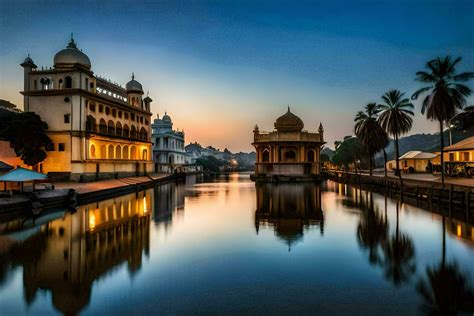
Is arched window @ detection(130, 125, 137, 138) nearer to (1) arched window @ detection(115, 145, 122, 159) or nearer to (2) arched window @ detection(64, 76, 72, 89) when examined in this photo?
(1) arched window @ detection(115, 145, 122, 159)

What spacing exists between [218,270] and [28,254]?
728cm

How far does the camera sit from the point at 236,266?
423 inches

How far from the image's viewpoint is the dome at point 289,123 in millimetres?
61250

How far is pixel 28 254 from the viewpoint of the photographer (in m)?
12.1

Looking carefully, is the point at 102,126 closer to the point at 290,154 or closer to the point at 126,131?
the point at 126,131

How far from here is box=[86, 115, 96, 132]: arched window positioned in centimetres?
4031

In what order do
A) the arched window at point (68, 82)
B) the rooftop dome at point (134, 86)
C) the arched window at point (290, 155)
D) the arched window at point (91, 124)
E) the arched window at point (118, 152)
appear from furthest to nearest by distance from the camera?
the arched window at point (290, 155) < the rooftop dome at point (134, 86) < the arched window at point (118, 152) < the arched window at point (91, 124) < the arched window at point (68, 82)

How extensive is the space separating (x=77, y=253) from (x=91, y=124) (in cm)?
3237

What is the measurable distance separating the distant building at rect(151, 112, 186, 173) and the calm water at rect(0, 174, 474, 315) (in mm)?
62309

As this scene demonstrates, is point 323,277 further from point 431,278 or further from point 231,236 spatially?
point 231,236

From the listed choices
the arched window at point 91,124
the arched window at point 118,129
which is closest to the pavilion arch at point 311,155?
the arched window at point 118,129

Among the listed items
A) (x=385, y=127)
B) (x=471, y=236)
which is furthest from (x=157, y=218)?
(x=385, y=127)

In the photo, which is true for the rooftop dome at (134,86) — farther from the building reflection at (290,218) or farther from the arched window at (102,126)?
the building reflection at (290,218)

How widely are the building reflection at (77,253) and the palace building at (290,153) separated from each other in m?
38.5
